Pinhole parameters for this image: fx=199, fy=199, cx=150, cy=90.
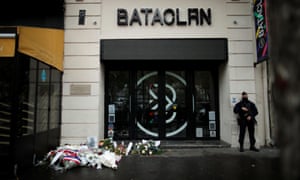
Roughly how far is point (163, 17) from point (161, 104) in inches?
129

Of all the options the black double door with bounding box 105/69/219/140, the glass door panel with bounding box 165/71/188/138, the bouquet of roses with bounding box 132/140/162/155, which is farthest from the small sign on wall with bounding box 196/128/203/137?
the bouquet of roses with bounding box 132/140/162/155

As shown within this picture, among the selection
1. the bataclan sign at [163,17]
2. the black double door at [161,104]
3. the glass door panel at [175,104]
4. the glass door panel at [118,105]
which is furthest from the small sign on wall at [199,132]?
the bataclan sign at [163,17]

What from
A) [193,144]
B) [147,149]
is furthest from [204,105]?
[147,149]

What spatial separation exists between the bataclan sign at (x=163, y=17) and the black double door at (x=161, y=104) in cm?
188

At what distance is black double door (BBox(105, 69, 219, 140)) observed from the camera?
7.76 metres

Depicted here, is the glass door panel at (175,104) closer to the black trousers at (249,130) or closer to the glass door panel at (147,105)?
the glass door panel at (147,105)

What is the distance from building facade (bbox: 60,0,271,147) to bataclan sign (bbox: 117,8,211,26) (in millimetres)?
35

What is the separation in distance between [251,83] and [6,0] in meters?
9.06

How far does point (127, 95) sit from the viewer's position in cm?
792

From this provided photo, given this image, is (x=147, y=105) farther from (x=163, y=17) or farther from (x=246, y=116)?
(x=246, y=116)

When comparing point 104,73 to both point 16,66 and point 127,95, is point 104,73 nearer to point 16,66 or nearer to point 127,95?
point 127,95

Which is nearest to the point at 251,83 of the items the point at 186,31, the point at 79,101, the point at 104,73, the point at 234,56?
the point at 234,56

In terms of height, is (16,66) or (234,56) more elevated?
(234,56)

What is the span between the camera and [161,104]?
7793mm
